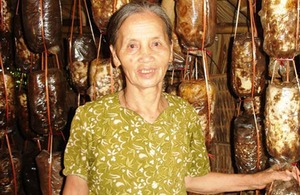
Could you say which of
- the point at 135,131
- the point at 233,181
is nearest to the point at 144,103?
the point at 135,131

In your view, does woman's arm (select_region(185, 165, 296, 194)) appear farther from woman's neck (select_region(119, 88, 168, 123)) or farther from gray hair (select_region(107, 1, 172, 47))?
gray hair (select_region(107, 1, 172, 47))

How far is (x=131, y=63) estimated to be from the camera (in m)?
1.10

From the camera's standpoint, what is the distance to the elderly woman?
1.10 m

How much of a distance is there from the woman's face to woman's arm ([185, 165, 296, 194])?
485 millimetres

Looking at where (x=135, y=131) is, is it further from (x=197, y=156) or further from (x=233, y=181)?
(x=233, y=181)

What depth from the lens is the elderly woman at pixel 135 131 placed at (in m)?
1.10

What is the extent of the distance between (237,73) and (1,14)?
1362 mm

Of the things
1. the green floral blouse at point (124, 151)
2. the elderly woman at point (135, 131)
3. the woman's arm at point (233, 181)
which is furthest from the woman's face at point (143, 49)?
the woman's arm at point (233, 181)

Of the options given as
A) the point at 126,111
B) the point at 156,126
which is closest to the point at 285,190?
the point at 156,126

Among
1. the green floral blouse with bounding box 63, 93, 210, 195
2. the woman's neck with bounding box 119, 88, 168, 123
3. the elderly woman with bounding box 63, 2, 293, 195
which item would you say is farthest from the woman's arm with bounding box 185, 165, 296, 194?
the woman's neck with bounding box 119, 88, 168, 123

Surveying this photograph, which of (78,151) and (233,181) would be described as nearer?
(78,151)

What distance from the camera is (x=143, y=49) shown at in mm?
1089

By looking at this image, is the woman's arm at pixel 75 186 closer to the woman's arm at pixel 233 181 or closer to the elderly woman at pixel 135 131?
the elderly woman at pixel 135 131

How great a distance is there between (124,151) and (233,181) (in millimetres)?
475
